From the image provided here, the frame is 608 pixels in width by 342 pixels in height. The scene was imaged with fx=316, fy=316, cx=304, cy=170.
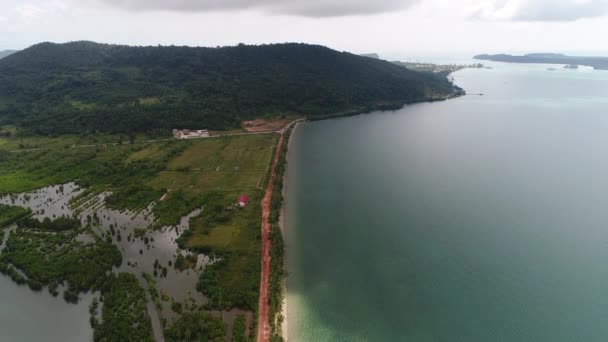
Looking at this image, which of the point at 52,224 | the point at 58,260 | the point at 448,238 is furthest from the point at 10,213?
the point at 448,238

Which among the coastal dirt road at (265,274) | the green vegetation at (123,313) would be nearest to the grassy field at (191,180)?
the coastal dirt road at (265,274)

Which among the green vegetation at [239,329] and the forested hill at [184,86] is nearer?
the green vegetation at [239,329]

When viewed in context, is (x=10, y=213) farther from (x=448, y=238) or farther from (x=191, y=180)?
(x=448, y=238)

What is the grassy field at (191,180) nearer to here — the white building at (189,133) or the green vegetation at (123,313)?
the white building at (189,133)

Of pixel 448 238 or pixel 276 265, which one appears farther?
pixel 448 238

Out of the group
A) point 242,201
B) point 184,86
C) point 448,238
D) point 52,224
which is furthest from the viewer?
point 184,86

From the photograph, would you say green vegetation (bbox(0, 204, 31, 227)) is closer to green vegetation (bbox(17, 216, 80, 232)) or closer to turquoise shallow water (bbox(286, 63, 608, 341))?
green vegetation (bbox(17, 216, 80, 232))

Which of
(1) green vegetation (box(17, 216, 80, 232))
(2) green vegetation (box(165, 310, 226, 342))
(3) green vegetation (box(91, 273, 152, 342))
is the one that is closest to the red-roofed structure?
(3) green vegetation (box(91, 273, 152, 342))
